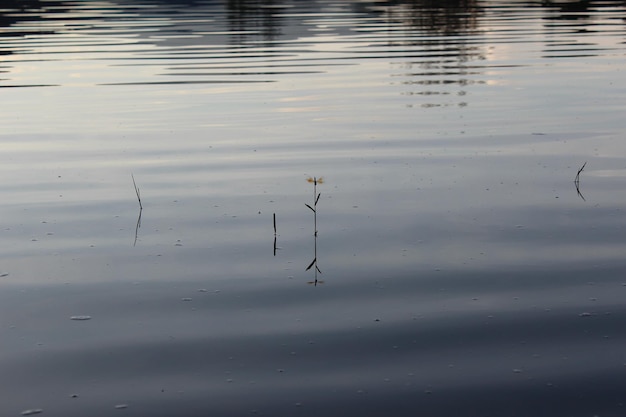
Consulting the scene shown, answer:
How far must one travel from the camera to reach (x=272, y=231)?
33.3 feet

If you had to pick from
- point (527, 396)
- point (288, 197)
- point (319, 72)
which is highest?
point (319, 72)

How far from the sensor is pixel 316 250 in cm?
949

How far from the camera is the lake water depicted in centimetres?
655

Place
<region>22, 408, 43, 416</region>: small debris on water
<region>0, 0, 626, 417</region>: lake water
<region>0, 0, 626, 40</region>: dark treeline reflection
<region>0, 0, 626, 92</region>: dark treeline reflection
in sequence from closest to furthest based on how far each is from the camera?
<region>22, 408, 43, 416</region>: small debris on water → <region>0, 0, 626, 417</region>: lake water → <region>0, 0, 626, 92</region>: dark treeline reflection → <region>0, 0, 626, 40</region>: dark treeline reflection

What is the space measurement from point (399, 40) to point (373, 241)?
26581 mm

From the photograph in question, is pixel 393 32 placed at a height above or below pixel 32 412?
above

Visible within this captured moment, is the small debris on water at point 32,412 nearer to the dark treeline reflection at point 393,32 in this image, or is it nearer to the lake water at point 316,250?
the lake water at point 316,250

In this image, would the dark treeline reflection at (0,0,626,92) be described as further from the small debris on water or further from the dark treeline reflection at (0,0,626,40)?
the small debris on water

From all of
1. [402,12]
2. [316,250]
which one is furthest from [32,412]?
[402,12]

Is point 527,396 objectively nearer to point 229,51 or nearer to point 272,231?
point 272,231

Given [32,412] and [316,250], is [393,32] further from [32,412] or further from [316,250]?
[32,412]

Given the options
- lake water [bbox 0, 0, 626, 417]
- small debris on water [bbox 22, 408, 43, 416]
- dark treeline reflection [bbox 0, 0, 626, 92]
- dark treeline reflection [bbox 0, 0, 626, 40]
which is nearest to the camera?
small debris on water [bbox 22, 408, 43, 416]

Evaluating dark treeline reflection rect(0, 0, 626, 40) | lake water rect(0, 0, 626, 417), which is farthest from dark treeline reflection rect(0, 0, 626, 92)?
lake water rect(0, 0, 626, 417)

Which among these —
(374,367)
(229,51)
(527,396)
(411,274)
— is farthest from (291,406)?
(229,51)
